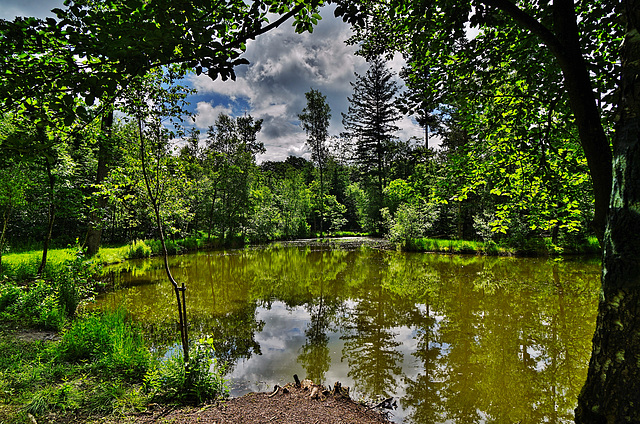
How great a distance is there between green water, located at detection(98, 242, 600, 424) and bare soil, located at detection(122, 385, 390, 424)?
0.66m

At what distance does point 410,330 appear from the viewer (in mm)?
6293

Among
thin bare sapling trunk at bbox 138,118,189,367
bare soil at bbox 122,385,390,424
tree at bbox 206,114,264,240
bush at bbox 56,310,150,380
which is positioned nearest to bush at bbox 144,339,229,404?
thin bare sapling trunk at bbox 138,118,189,367

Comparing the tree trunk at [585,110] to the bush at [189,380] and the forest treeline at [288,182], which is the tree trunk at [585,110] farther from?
the bush at [189,380]

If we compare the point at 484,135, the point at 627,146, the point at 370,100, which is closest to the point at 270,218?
the point at 370,100

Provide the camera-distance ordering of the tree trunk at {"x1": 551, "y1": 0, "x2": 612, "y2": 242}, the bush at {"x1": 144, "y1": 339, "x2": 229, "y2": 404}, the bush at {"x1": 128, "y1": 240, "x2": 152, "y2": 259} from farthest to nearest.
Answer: the bush at {"x1": 128, "y1": 240, "x2": 152, "y2": 259} < the bush at {"x1": 144, "y1": 339, "x2": 229, "y2": 404} < the tree trunk at {"x1": 551, "y1": 0, "x2": 612, "y2": 242}

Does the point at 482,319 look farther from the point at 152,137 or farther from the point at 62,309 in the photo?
the point at 62,309

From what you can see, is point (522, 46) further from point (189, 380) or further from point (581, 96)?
point (189, 380)

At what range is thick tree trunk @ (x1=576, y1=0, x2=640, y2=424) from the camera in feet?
3.85

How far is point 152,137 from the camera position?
463 cm

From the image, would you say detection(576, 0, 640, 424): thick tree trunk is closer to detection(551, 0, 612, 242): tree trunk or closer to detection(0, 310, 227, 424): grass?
detection(551, 0, 612, 242): tree trunk

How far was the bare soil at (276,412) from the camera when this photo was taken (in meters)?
2.83

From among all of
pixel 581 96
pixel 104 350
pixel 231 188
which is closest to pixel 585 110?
pixel 581 96

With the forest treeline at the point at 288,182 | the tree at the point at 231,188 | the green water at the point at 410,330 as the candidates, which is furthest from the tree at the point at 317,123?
the green water at the point at 410,330

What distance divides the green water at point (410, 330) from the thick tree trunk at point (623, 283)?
2.78 metres
